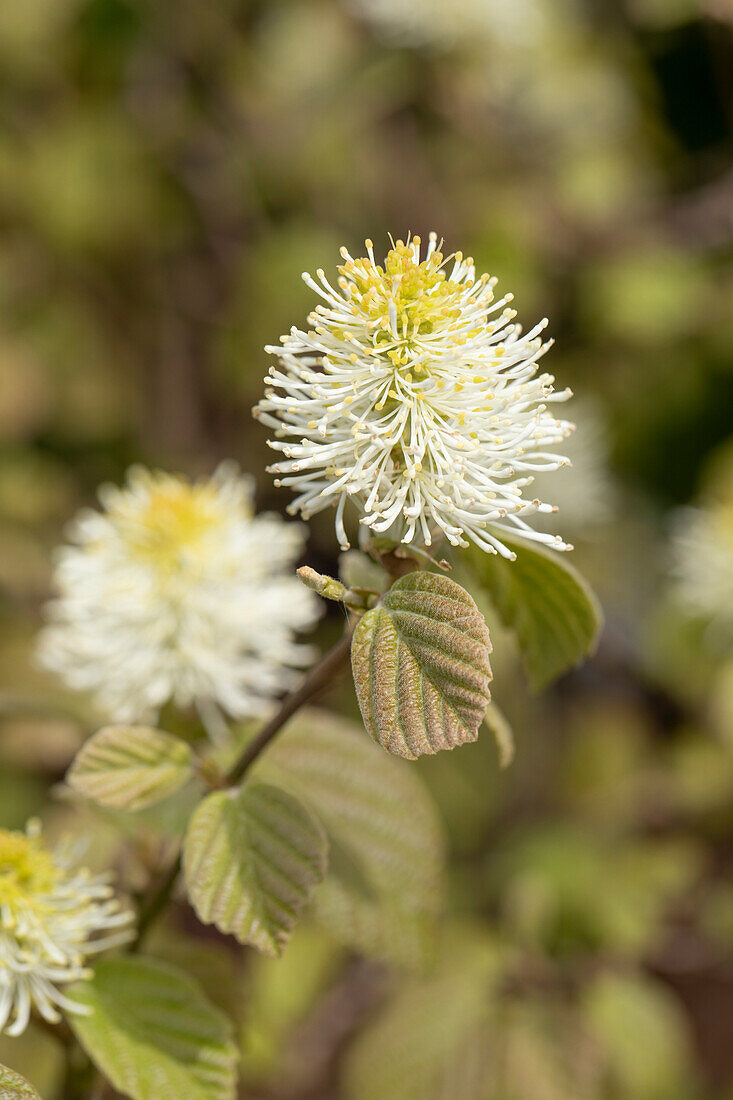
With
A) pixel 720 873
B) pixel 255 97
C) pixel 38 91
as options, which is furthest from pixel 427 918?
pixel 38 91

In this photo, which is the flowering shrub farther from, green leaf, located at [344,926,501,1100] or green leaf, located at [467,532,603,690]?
green leaf, located at [344,926,501,1100]

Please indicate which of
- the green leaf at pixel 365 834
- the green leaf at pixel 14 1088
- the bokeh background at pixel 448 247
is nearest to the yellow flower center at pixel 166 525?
the green leaf at pixel 365 834

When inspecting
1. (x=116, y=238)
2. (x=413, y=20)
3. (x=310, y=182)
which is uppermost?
(x=413, y=20)

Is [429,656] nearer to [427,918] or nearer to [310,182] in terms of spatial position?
[427,918]

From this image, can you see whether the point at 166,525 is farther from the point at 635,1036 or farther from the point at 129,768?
the point at 635,1036

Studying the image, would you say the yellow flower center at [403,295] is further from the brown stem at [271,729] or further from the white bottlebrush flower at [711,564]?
the white bottlebrush flower at [711,564]

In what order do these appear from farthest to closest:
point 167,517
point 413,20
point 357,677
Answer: point 413,20 < point 167,517 < point 357,677
